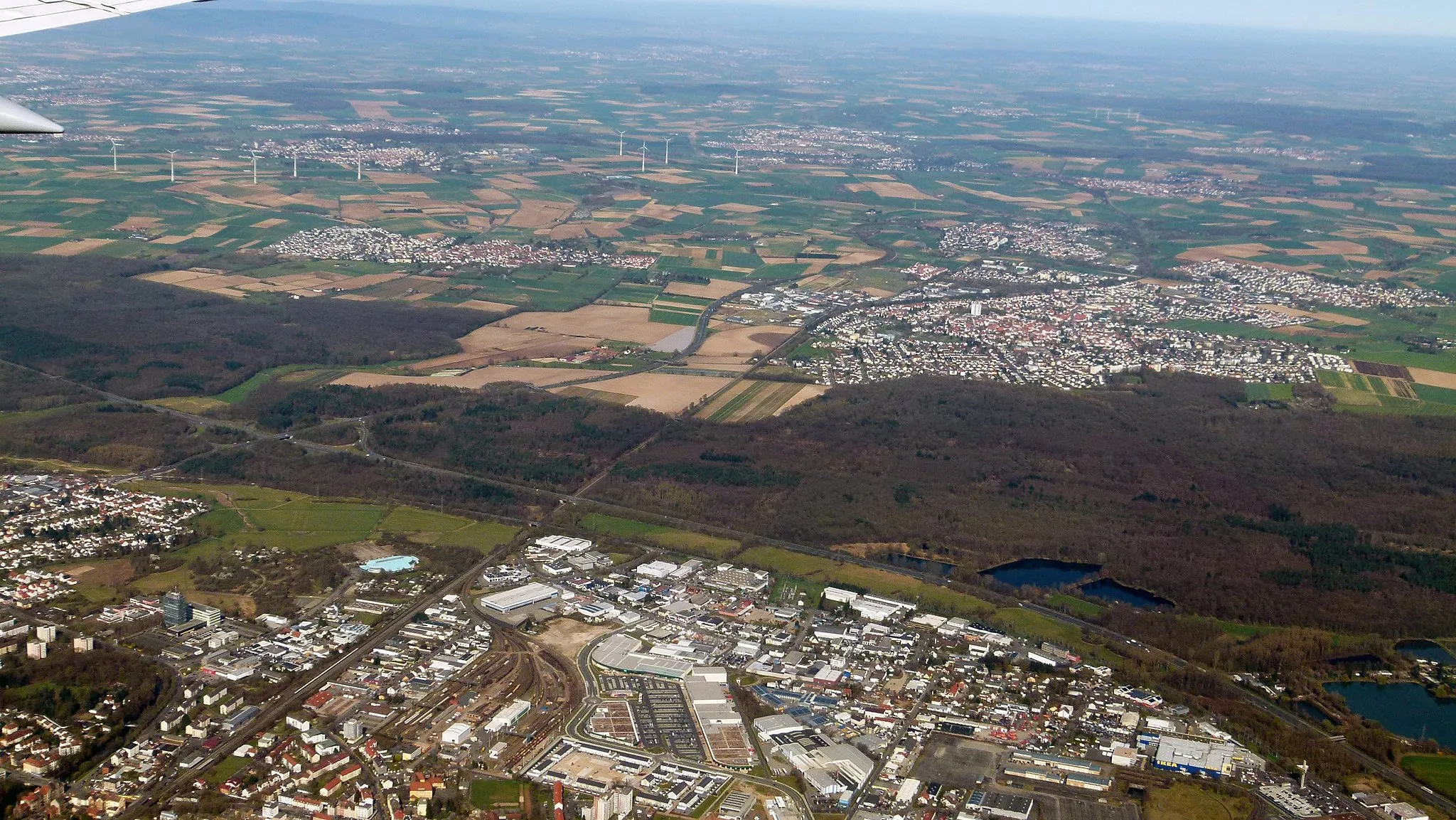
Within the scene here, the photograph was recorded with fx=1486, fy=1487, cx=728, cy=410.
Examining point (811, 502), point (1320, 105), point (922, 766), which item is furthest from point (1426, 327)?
point (1320, 105)

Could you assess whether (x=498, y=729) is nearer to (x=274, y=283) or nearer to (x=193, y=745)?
(x=193, y=745)

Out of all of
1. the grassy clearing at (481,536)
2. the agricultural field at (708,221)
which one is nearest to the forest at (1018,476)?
the grassy clearing at (481,536)

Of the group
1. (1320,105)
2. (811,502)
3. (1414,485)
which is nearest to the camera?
(811,502)

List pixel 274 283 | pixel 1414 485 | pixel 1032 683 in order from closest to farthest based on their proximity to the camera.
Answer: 1. pixel 1032 683
2. pixel 1414 485
3. pixel 274 283

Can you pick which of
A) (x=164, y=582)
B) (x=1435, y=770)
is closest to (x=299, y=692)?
(x=164, y=582)

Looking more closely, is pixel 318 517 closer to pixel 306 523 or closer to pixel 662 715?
pixel 306 523

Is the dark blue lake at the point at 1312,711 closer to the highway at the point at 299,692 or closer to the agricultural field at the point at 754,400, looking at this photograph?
the highway at the point at 299,692
